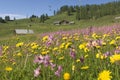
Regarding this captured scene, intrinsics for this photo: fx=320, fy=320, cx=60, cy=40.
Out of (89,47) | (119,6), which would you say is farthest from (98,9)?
(89,47)

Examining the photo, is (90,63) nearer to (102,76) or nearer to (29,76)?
(29,76)

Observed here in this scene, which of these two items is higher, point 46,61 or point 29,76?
point 46,61

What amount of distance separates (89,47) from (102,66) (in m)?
0.84

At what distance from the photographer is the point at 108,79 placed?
2744 mm

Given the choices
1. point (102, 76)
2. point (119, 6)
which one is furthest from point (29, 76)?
point (119, 6)

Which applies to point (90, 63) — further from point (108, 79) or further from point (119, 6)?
point (119, 6)

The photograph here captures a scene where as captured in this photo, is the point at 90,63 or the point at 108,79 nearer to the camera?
the point at 108,79

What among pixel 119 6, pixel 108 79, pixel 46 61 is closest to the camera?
pixel 108 79

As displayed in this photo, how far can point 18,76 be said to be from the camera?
457 centimetres

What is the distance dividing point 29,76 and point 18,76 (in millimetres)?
163

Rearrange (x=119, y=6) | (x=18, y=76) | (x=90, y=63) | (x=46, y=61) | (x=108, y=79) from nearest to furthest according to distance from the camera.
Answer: (x=108, y=79), (x=46, y=61), (x=18, y=76), (x=90, y=63), (x=119, y=6)

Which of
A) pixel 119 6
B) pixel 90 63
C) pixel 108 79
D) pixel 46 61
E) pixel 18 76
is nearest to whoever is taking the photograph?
pixel 108 79

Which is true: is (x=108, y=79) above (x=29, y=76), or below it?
above

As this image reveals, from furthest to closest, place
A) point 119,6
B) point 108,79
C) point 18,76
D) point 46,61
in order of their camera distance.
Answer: point 119,6
point 18,76
point 46,61
point 108,79
